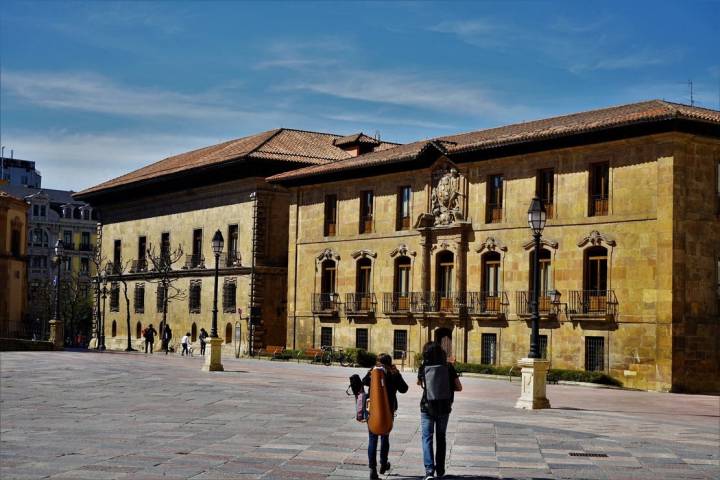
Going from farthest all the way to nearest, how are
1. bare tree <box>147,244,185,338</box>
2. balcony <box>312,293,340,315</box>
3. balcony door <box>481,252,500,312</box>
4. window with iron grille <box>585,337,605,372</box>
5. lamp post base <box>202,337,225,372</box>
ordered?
bare tree <box>147,244,185,338</box> → balcony <box>312,293,340,315</box> → balcony door <box>481,252,500,312</box> → window with iron grille <box>585,337,605,372</box> → lamp post base <box>202,337,225,372</box>

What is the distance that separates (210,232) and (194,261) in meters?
2.39

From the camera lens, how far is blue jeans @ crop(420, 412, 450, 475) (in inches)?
571

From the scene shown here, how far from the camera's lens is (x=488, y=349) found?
153 feet

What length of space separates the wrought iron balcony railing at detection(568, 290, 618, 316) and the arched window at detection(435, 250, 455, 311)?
23.5ft

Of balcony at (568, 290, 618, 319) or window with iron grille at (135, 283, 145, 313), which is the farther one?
window with iron grille at (135, 283, 145, 313)

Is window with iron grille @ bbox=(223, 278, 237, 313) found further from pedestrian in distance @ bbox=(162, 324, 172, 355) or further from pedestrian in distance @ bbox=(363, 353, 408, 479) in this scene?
pedestrian in distance @ bbox=(363, 353, 408, 479)

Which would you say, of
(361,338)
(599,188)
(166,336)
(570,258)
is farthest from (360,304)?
(166,336)

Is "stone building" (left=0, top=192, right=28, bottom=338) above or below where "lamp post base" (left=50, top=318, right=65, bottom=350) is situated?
above

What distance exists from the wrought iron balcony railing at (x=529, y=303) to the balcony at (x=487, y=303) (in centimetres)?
66

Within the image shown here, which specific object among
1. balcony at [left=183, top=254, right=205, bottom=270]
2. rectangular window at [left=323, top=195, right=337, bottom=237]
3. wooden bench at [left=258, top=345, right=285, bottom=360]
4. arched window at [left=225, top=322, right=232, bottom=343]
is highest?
rectangular window at [left=323, top=195, right=337, bottom=237]

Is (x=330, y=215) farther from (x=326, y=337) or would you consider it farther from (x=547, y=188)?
(x=547, y=188)

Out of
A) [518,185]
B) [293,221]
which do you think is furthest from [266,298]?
[518,185]

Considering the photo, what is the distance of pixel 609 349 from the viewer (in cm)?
4150

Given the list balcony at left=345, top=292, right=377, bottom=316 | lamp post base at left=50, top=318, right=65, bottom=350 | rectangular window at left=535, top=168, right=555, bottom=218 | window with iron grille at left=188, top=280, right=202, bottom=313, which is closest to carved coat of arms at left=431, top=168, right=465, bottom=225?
rectangular window at left=535, top=168, right=555, bottom=218
